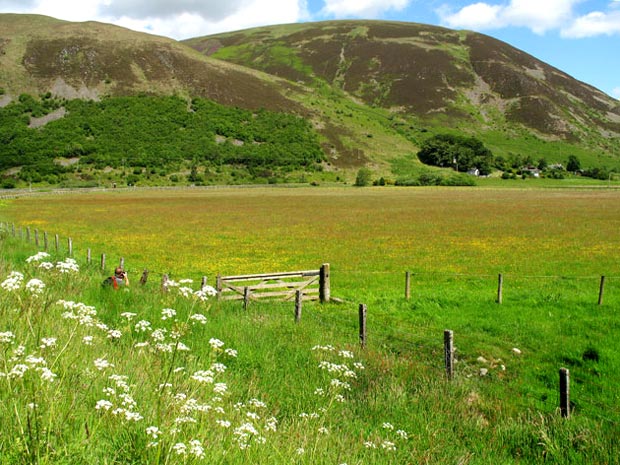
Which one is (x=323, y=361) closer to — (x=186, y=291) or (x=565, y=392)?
(x=186, y=291)

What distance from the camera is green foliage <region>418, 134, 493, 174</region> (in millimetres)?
177625

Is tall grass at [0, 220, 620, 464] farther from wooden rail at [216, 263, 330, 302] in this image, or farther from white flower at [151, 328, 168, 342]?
wooden rail at [216, 263, 330, 302]

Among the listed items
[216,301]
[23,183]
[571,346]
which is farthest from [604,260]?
[23,183]

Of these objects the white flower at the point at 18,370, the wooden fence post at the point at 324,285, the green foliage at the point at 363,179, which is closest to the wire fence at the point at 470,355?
the wooden fence post at the point at 324,285

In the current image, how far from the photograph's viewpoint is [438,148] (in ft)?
593

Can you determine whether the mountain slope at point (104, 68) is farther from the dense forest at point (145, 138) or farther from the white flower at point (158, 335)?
the white flower at point (158, 335)

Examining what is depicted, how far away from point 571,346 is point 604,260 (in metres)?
18.3

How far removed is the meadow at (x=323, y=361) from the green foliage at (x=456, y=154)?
148 meters

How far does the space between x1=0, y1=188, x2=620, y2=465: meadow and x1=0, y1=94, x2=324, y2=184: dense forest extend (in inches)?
4495

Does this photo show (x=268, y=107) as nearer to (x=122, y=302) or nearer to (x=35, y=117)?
(x=35, y=117)

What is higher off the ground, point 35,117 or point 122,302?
point 35,117

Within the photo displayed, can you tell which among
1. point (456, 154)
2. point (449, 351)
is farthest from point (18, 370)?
point (456, 154)

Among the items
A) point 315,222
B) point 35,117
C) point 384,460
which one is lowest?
point 315,222

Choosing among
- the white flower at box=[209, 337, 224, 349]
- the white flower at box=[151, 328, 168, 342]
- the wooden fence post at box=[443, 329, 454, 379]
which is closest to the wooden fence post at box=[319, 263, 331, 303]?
the wooden fence post at box=[443, 329, 454, 379]
